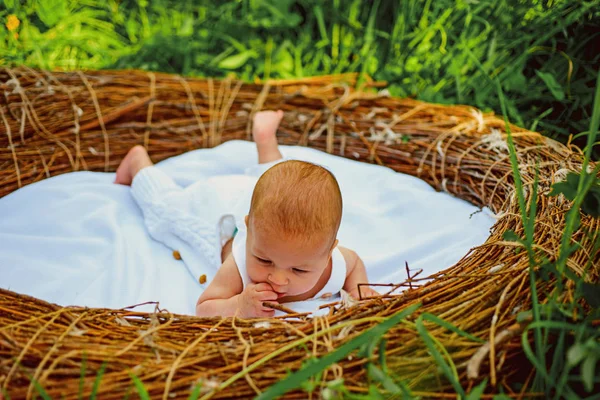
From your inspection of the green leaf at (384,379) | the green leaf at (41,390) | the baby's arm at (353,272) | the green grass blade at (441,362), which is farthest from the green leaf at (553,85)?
the green leaf at (41,390)

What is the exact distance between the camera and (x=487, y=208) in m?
2.41

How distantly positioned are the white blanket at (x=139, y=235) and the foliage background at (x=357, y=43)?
0.85m

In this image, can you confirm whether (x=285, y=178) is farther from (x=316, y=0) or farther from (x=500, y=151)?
(x=316, y=0)

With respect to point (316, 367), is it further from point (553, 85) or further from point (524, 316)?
point (553, 85)

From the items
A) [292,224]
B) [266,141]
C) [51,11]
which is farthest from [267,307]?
[51,11]

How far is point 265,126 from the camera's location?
2701mm

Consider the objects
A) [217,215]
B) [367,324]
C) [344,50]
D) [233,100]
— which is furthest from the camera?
[344,50]

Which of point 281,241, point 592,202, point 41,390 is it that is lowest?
point 41,390

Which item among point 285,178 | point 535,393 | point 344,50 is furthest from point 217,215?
point 344,50

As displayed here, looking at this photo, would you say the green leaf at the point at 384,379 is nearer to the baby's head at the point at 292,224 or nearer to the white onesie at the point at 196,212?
the baby's head at the point at 292,224

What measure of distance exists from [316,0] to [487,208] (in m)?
2.01

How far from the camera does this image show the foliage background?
293cm

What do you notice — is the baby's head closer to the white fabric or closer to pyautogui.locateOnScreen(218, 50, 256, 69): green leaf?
the white fabric

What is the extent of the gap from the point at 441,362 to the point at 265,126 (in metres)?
1.69
